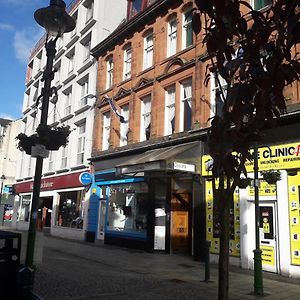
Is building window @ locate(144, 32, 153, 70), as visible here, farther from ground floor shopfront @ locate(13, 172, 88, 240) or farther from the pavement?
the pavement

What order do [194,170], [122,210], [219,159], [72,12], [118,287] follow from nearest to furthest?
[219,159]
[118,287]
[194,170]
[122,210]
[72,12]

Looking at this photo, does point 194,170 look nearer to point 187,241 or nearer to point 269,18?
point 187,241

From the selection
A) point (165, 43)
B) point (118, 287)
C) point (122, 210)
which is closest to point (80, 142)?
point (122, 210)

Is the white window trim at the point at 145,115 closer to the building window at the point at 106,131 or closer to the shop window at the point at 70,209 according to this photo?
the building window at the point at 106,131

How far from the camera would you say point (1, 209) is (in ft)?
115

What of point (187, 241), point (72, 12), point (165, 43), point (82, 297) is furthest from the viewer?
point (72, 12)

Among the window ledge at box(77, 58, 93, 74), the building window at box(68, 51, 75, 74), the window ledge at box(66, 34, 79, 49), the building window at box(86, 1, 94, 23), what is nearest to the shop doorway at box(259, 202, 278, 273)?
the window ledge at box(77, 58, 93, 74)

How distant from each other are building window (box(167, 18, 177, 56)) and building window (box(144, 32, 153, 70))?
1572 mm

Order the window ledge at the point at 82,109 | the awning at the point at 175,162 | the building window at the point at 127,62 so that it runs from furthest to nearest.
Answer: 1. the window ledge at the point at 82,109
2. the building window at the point at 127,62
3. the awning at the point at 175,162

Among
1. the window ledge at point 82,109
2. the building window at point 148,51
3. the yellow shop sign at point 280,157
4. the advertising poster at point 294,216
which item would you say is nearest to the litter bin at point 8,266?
the yellow shop sign at point 280,157

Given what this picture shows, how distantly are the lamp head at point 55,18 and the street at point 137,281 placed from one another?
5.46 metres

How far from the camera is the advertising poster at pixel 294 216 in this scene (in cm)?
1158

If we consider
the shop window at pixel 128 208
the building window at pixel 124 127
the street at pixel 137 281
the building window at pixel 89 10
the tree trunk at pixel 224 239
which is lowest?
the street at pixel 137 281

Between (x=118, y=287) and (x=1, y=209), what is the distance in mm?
28894
